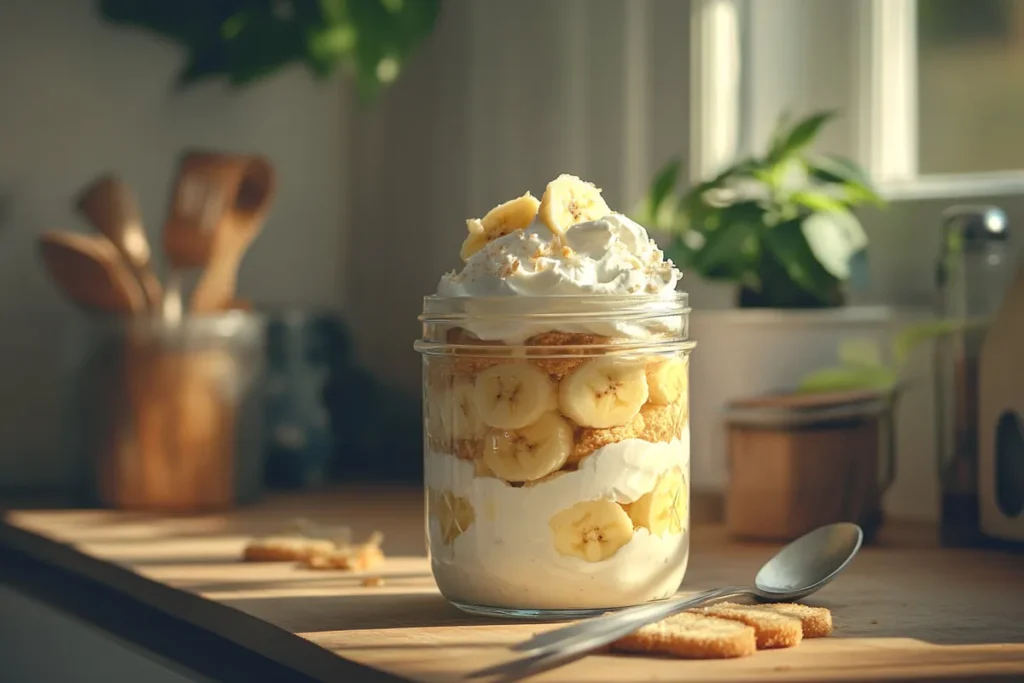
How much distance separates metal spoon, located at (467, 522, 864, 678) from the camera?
0.63 m

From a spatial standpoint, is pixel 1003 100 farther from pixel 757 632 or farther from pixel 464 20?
pixel 757 632

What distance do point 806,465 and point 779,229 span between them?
0.23 metres

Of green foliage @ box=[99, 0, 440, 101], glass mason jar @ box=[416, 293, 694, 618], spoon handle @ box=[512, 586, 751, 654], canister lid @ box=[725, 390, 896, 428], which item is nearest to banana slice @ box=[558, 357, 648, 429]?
glass mason jar @ box=[416, 293, 694, 618]

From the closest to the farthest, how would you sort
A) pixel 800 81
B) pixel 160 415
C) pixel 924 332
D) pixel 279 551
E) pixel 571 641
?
pixel 571 641 < pixel 279 551 < pixel 924 332 < pixel 160 415 < pixel 800 81

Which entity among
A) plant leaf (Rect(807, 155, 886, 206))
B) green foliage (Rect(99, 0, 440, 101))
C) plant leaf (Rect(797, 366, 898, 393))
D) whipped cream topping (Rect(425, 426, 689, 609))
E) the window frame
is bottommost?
whipped cream topping (Rect(425, 426, 689, 609))

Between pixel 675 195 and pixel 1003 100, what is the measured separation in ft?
1.15

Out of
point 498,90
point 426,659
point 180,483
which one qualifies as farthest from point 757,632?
point 498,90

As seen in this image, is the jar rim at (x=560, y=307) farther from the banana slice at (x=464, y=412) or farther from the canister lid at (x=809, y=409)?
the canister lid at (x=809, y=409)

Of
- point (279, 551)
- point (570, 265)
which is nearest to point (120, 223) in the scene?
point (279, 551)

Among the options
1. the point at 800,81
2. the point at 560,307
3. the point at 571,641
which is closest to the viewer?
the point at 571,641

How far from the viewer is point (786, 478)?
3.43 ft

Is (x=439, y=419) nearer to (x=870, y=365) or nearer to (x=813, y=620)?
(x=813, y=620)

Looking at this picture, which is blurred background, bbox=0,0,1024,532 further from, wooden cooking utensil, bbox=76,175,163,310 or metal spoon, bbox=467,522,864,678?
metal spoon, bbox=467,522,864,678

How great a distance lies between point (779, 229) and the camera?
45.1 inches
